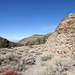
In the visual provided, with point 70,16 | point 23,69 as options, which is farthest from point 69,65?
point 70,16

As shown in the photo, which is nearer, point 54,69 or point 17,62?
point 54,69

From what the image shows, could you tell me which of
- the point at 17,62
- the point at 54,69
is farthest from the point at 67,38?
the point at 17,62

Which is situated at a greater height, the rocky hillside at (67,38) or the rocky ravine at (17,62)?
the rocky hillside at (67,38)

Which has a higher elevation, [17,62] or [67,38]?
[67,38]

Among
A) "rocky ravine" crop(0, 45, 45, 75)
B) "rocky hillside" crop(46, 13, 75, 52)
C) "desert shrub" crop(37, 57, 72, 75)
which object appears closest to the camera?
"desert shrub" crop(37, 57, 72, 75)

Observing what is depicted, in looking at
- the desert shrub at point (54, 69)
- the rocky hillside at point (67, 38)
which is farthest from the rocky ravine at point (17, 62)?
the rocky hillside at point (67, 38)

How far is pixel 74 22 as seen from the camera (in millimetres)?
7172

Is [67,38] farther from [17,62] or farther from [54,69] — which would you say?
[17,62]

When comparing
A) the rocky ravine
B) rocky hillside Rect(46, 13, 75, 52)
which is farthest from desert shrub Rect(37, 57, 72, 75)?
rocky hillside Rect(46, 13, 75, 52)

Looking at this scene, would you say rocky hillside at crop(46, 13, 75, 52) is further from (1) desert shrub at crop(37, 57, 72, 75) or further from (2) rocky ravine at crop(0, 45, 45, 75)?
(2) rocky ravine at crop(0, 45, 45, 75)

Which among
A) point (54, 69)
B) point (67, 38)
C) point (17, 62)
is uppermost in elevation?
point (67, 38)

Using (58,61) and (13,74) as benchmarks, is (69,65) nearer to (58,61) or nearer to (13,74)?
(58,61)

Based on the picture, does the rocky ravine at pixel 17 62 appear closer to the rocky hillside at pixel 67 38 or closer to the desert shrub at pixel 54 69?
the desert shrub at pixel 54 69

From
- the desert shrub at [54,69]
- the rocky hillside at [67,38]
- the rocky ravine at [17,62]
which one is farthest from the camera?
the rocky hillside at [67,38]
